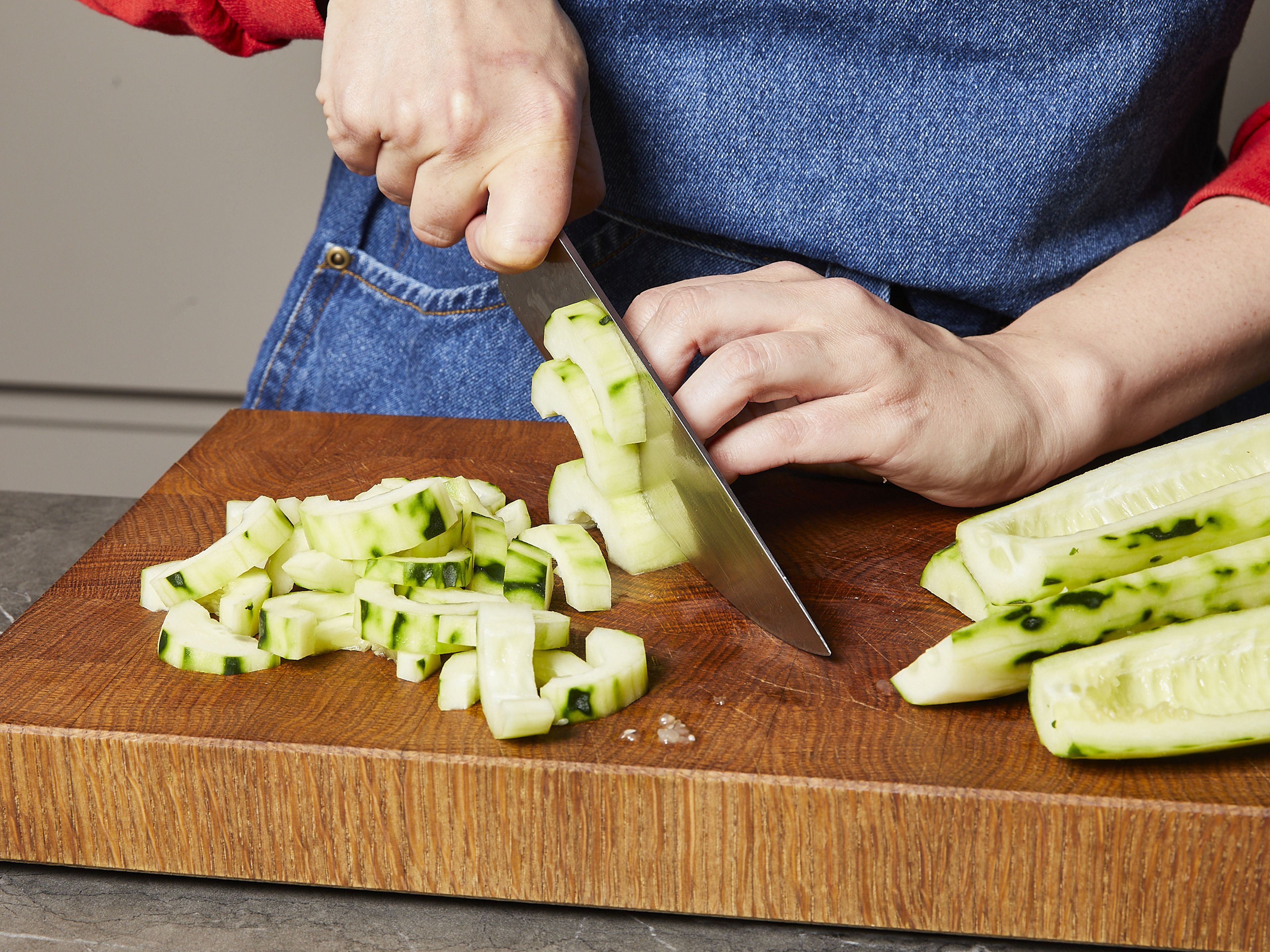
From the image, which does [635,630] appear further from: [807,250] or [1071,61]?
[1071,61]

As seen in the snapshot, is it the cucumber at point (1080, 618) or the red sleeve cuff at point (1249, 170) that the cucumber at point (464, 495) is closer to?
the cucumber at point (1080, 618)

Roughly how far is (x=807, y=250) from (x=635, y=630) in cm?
72

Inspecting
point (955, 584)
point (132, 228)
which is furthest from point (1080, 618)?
point (132, 228)

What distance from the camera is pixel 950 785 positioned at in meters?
1.02

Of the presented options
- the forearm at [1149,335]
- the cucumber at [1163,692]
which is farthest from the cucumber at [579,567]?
the forearm at [1149,335]

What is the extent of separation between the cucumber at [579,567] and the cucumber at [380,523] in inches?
5.5

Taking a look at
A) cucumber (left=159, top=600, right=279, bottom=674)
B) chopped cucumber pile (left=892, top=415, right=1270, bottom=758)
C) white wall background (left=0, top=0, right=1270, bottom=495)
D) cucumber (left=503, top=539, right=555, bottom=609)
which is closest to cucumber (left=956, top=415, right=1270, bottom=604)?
chopped cucumber pile (left=892, top=415, right=1270, bottom=758)

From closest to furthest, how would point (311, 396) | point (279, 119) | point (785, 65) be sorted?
point (785, 65), point (311, 396), point (279, 119)

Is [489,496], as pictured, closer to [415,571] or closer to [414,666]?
[415,571]

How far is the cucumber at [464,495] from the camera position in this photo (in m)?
1.43

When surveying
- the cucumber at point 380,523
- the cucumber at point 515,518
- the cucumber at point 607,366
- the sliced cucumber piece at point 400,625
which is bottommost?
the cucumber at point 515,518

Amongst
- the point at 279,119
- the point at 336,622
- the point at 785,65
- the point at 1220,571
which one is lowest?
the point at 279,119

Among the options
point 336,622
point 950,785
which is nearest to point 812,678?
point 950,785

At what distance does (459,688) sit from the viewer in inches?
44.9
